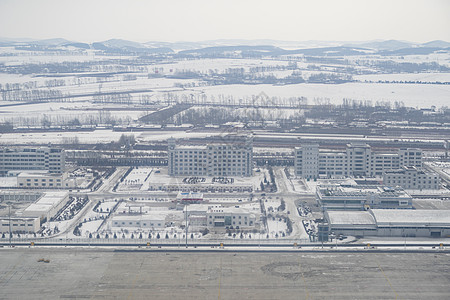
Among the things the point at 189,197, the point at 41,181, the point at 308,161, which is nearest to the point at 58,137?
the point at 41,181

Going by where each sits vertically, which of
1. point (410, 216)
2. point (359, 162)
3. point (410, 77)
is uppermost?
point (410, 77)

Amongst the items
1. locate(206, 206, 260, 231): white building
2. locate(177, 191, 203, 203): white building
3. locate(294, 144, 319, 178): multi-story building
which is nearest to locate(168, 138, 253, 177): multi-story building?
locate(294, 144, 319, 178): multi-story building

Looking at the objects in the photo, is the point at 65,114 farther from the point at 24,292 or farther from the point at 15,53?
the point at 15,53

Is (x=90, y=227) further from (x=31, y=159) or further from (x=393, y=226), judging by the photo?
(x=393, y=226)

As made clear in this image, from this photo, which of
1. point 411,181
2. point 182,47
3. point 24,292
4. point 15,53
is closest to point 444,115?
point 411,181

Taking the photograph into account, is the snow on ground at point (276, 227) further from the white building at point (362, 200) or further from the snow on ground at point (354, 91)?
the snow on ground at point (354, 91)
